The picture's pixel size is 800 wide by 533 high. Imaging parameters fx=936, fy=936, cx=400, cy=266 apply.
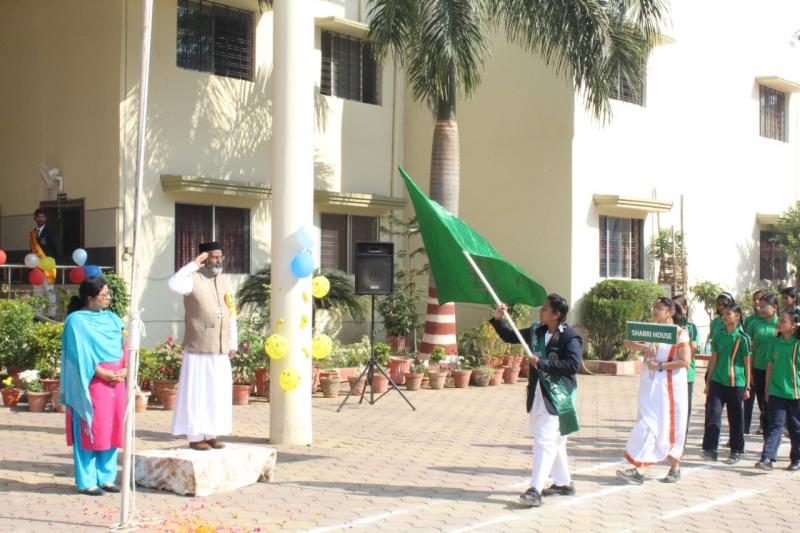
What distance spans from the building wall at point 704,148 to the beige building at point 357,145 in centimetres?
5

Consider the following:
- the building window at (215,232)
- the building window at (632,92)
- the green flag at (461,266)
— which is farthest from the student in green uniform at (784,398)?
the building window at (632,92)

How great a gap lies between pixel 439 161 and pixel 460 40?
2.40 meters

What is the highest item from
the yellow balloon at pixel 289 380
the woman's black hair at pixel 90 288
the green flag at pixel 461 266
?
the green flag at pixel 461 266

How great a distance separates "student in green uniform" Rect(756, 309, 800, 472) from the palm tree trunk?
7.37m

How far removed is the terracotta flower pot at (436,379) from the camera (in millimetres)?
14672

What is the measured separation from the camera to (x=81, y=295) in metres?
7.41

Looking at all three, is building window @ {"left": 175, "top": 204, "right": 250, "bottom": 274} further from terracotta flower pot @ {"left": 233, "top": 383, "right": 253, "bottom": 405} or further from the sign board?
the sign board

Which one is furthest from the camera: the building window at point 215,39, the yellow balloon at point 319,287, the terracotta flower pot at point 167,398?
the building window at point 215,39

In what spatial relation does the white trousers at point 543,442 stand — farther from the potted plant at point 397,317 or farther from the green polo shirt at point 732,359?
the potted plant at point 397,317

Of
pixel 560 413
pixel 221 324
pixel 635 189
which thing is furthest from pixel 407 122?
pixel 560 413

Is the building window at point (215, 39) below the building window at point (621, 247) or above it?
above

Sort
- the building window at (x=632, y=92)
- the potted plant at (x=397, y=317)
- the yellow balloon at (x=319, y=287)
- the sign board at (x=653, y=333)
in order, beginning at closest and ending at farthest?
the sign board at (x=653, y=333) < the yellow balloon at (x=319, y=287) < the potted plant at (x=397, y=317) < the building window at (x=632, y=92)

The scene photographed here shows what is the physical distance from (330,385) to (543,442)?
665 cm

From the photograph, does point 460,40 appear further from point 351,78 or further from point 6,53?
point 6,53
